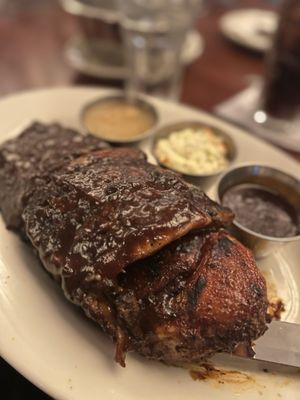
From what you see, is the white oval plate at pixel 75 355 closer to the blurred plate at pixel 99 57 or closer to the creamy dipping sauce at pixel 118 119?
the creamy dipping sauce at pixel 118 119

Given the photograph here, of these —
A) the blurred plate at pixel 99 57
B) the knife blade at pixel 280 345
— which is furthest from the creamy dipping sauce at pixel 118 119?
the knife blade at pixel 280 345

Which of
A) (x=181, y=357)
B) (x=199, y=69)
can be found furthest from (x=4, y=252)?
(x=199, y=69)

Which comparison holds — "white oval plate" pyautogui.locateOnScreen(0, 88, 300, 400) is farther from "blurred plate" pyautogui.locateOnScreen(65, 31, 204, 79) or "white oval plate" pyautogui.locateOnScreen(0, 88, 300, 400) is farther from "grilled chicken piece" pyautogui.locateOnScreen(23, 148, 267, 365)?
"blurred plate" pyautogui.locateOnScreen(65, 31, 204, 79)

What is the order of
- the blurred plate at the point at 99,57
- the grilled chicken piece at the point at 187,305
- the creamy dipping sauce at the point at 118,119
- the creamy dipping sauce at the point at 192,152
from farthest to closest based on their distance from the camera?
the blurred plate at the point at 99,57 → the creamy dipping sauce at the point at 118,119 → the creamy dipping sauce at the point at 192,152 → the grilled chicken piece at the point at 187,305

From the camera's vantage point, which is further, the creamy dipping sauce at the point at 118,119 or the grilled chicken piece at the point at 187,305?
the creamy dipping sauce at the point at 118,119

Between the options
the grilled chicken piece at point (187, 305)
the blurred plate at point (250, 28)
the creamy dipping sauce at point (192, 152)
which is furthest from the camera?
the blurred plate at point (250, 28)

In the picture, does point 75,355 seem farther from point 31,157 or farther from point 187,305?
point 31,157
